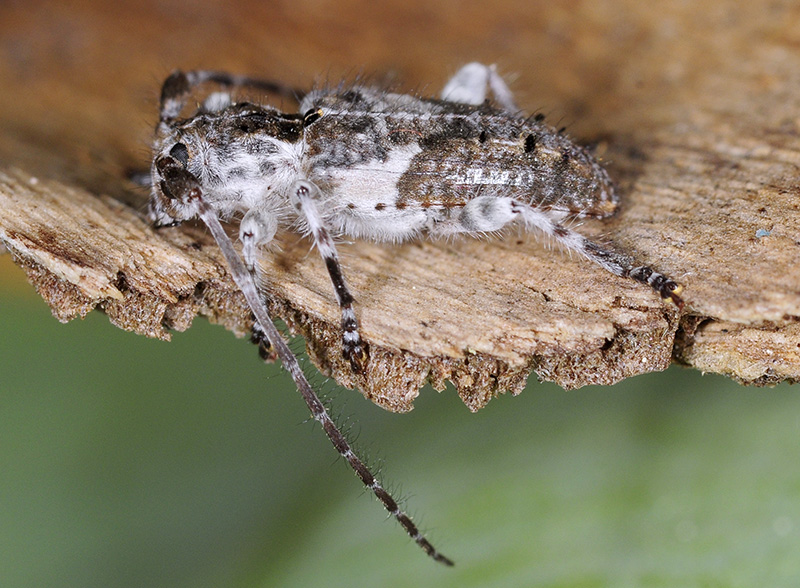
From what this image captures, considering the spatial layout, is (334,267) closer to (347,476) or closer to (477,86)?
(347,476)

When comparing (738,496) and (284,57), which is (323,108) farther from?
(738,496)

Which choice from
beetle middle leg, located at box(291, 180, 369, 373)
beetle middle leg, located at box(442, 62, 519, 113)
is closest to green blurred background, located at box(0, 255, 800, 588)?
beetle middle leg, located at box(291, 180, 369, 373)

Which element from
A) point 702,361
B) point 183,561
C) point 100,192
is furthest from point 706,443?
point 100,192

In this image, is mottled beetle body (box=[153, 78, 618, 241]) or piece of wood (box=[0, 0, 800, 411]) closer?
piece of wood (box=[0, 0, 800, 411])

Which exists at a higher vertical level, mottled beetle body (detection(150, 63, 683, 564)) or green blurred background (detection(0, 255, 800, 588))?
mottled beetle body (detection(150, 63, 683, 564))

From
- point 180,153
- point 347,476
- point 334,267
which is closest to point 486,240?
point 334,267

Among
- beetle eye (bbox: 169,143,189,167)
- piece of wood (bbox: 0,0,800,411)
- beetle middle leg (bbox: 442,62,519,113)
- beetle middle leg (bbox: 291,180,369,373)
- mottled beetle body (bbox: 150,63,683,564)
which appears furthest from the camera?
beetle middle leg (bbox: 442,62,519,113)

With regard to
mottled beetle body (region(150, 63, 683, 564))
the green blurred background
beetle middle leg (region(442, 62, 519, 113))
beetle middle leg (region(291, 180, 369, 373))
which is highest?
beetle middle leg (region(442, 62, 519, 113))

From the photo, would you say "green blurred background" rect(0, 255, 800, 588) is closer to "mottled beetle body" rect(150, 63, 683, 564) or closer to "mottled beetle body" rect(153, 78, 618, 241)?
"mottled beetle body" rect(150, 63, 683, 564)
